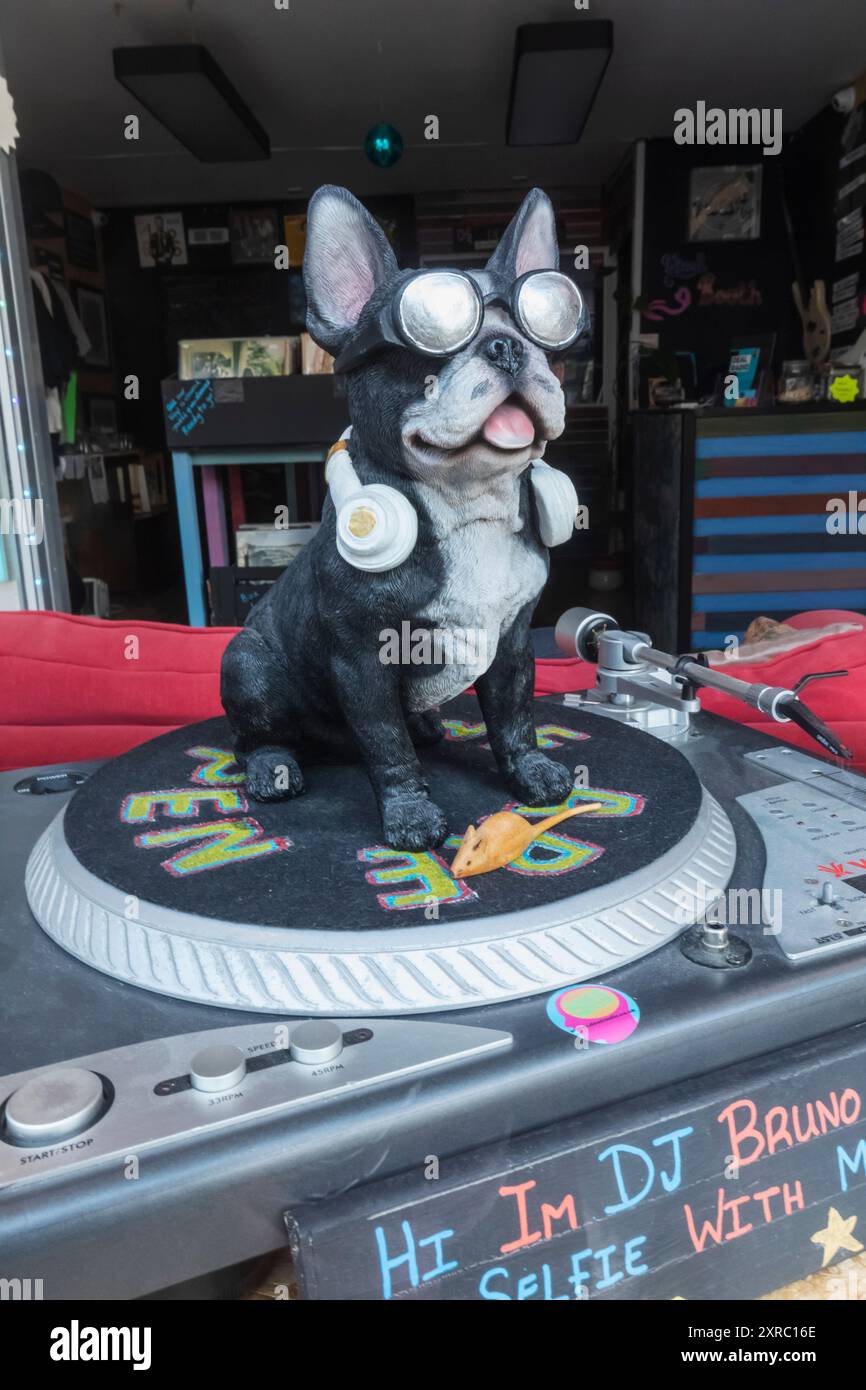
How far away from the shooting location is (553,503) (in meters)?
0.69

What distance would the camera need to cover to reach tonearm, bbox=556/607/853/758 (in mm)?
880

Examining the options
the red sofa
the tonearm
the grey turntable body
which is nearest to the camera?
the grey turntable body

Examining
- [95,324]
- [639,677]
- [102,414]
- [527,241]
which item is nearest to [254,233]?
[95,324]

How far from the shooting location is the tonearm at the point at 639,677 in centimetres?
88

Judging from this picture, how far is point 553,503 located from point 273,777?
30cm

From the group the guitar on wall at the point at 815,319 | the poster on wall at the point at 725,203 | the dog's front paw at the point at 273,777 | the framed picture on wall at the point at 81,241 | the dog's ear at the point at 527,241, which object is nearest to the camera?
the dog's ear at the point at 527,241

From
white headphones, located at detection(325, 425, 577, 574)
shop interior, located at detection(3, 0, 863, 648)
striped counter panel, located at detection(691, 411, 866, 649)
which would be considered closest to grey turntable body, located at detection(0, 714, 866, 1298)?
white headphones, located at detection(325, 425, 577, 574)

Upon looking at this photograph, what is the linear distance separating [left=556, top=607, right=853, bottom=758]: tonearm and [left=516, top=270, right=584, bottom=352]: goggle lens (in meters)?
0.34

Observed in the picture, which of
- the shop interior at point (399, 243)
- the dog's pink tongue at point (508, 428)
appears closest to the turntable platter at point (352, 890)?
the dog's pink tongue at point (508, 428)

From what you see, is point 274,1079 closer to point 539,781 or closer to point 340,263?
point 539,781

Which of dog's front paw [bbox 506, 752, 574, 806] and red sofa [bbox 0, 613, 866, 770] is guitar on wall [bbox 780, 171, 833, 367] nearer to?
red sofa [bbox 0, 613, 866, 770]

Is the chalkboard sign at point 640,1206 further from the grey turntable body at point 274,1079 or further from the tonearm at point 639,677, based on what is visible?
the tonearm at point 639,677

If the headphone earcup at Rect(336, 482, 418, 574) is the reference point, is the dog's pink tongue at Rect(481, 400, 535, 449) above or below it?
above
